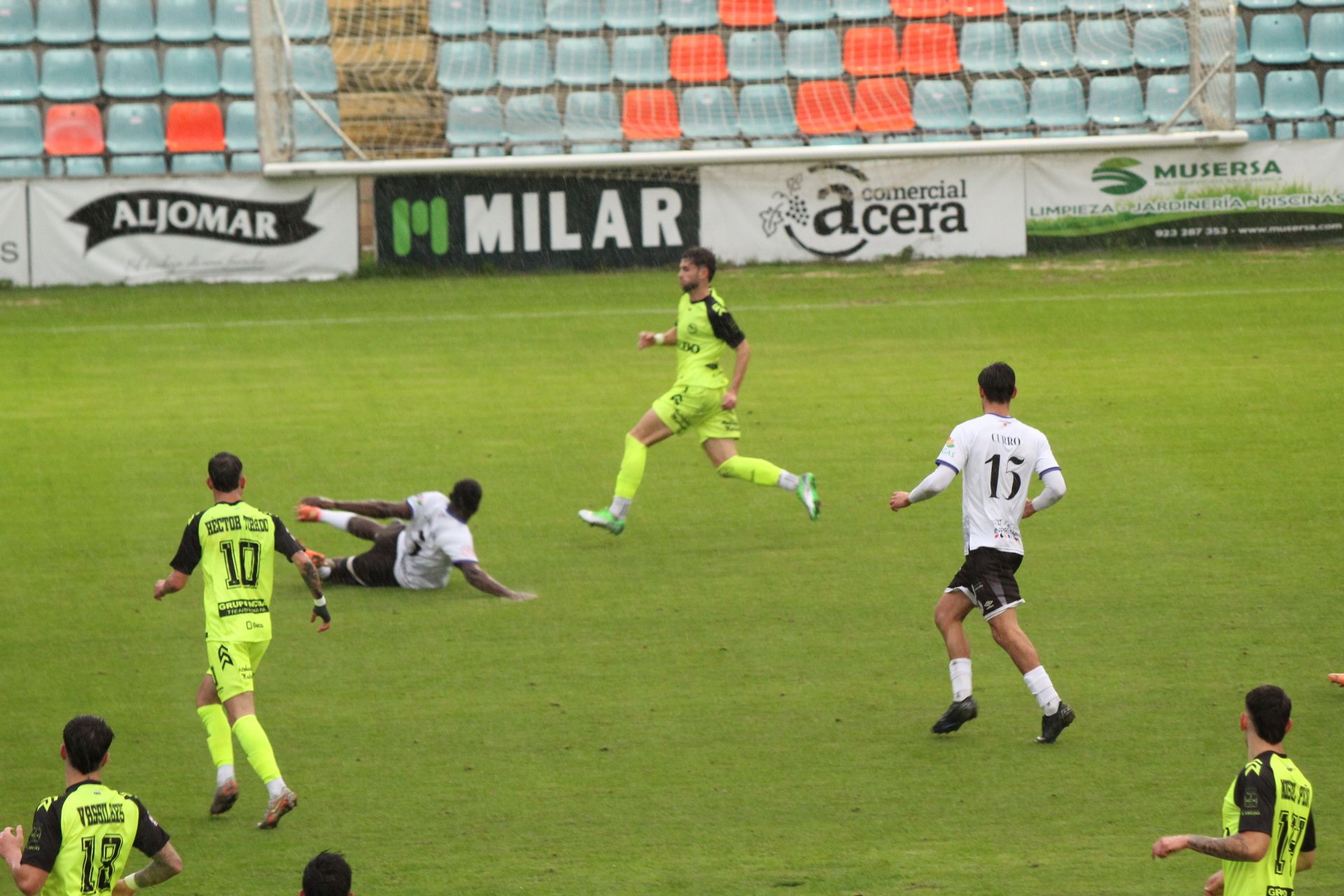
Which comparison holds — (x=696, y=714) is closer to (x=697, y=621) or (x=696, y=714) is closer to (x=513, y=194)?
(x=697, y=621)

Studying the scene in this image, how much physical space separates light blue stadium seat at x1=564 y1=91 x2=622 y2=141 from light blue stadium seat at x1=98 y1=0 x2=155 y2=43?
7.24m

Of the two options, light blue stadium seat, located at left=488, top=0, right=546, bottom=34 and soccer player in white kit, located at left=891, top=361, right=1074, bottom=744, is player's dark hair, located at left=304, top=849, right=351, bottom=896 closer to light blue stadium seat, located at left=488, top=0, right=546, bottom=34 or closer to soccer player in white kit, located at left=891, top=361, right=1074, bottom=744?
soccer player in white kit, located at left=891, top=361, right=1074, bottom=744

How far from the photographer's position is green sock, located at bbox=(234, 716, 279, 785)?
22.0ft

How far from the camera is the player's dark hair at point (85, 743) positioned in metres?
5.04

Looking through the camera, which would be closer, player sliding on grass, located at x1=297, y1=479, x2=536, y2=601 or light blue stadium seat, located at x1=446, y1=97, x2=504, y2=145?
player sliding on grass, located at x1=297, y1=479, x2=536, y2=601

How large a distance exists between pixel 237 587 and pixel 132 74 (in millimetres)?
20240

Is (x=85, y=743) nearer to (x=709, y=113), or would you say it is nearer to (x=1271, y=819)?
(x=1271, y=819)

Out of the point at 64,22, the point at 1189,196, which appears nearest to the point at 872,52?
the point at 1189,196

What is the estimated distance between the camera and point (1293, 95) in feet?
78.4

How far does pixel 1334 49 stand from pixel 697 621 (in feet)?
63.0

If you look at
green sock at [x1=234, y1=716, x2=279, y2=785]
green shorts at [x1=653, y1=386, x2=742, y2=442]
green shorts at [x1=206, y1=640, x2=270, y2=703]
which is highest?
green shorts at [x1=653, y1=386, x2=742, y2=442]

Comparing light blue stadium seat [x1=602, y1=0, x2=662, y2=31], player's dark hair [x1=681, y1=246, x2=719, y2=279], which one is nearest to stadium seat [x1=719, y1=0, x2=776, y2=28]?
light blue stadium seat [x1=602, y1=0, x2=662, y2=31]

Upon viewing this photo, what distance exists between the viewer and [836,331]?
1814 centimetres

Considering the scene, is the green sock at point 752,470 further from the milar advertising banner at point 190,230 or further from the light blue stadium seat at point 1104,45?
the light blue stadium seat at point 1104,45
